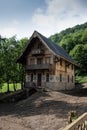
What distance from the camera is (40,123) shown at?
63.3ft

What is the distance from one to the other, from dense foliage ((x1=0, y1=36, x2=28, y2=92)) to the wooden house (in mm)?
5277

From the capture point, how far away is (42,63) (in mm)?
43719

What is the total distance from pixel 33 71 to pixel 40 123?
1006 inches

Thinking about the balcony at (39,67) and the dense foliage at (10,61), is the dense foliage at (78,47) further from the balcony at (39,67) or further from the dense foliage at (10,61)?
the balcony at (39,67)

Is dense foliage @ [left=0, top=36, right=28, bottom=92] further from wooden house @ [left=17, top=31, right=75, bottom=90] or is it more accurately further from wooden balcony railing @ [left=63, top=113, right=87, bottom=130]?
wooden balcony railing @ [left=63, top=113, right=87, bottom=130]

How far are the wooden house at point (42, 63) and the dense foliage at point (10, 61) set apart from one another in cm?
528

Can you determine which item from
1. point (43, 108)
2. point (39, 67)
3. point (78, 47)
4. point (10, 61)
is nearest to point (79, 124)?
point (43, 108)

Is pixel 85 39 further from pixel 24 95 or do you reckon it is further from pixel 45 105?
pixel 45 105

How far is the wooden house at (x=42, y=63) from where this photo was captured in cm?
4194

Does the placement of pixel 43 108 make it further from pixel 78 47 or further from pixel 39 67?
pixel 78 47

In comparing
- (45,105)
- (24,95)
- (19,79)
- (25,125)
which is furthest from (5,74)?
(25,125)

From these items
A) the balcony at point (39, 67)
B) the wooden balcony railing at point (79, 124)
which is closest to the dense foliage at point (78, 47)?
the balcony at point (39, 67)

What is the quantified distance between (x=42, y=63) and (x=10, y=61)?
9944 millimetres

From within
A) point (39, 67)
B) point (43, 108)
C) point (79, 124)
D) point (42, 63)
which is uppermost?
point (42, 63)
